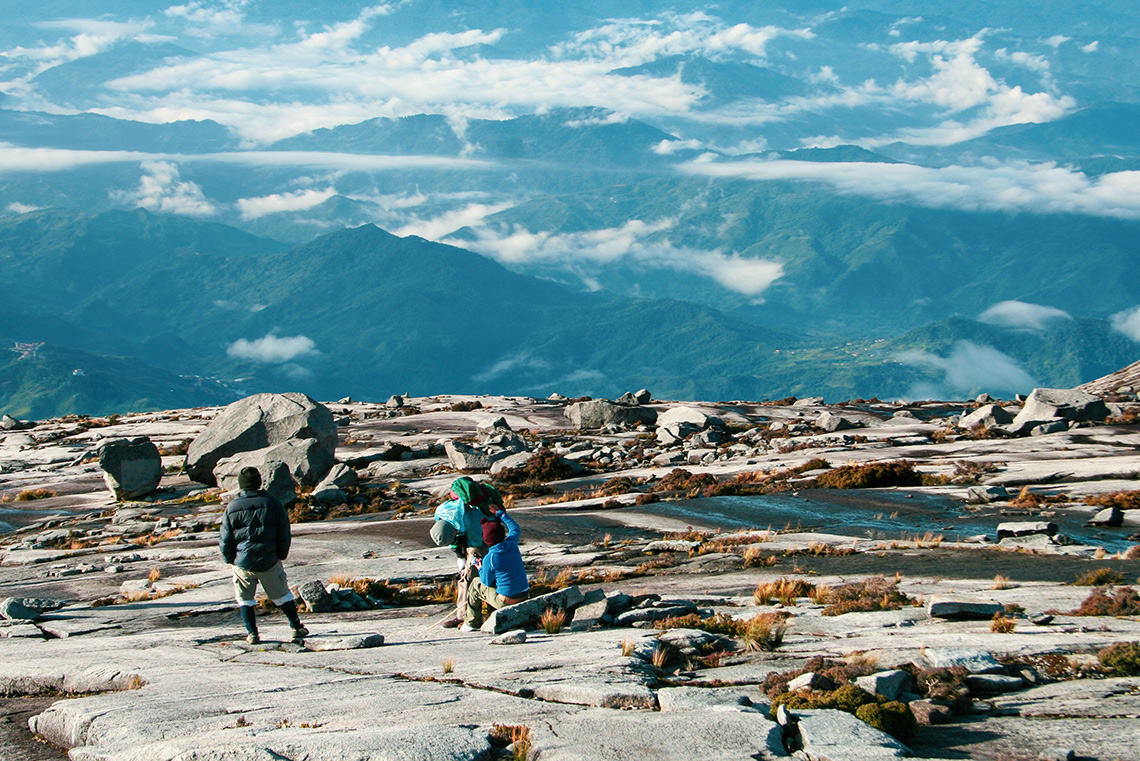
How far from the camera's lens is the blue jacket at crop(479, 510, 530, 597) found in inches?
598

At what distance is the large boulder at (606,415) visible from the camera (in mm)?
66188

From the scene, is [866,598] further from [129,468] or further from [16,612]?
[129,468]

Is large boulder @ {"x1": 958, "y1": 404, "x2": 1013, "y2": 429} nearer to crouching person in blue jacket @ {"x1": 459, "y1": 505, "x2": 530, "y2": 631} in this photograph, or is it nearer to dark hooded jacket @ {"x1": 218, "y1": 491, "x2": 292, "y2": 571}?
crouching person in blue jacket @ {"x1": 459, "y1": 505, "x2": 530, "y2": 631}

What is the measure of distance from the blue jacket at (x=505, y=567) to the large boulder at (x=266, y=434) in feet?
94.2

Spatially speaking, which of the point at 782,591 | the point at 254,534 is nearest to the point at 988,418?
the point at 782,591

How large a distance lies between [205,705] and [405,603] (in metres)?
8.41

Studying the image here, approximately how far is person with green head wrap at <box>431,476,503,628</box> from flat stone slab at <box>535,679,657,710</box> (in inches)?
198

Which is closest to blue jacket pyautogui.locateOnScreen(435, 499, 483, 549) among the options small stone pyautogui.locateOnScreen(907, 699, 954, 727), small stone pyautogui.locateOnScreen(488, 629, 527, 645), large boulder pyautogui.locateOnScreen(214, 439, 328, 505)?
small stone pyautogui.locateOnScreen(488, 629, 527, 645)

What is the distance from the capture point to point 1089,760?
8.17 m

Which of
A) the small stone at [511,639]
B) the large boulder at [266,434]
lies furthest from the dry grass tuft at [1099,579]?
the large boulder at [266,434]

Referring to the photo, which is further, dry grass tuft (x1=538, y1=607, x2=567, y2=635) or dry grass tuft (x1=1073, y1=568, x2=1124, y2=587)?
dry grass tuft (x1=1073, y1=568, x2=1124, y2=587)

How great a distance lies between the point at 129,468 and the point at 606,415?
114 ft

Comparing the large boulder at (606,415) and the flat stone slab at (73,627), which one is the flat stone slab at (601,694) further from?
the large boulder at (606,415)

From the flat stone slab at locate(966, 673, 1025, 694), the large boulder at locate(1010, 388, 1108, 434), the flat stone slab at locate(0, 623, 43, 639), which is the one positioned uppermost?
the flat stone slab at locate(966, 673, 1025, 694)
